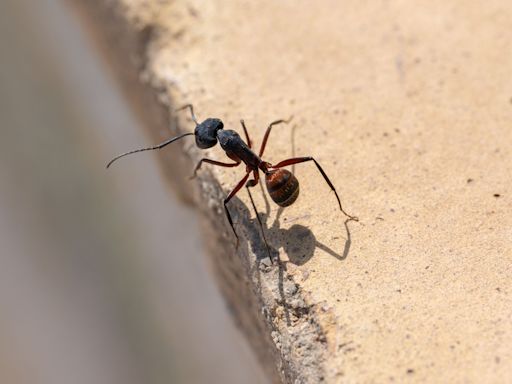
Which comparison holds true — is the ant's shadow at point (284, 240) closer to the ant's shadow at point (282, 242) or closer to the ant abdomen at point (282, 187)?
the ant's shadow at point (282, 242)

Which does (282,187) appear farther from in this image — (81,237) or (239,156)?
(81,237)

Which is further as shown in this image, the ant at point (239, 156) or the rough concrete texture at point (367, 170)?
the ant at point (239, 156)

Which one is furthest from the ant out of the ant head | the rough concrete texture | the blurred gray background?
the blurred gray background

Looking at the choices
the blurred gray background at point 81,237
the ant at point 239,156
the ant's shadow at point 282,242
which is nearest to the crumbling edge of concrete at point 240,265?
the ant's shadow at point 282,242

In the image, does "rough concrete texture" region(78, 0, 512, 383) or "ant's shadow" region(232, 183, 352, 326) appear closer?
"rough concrete texture" region(78, 0, 512, 383)

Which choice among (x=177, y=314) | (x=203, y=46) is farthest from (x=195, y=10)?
(x=177, y=314)

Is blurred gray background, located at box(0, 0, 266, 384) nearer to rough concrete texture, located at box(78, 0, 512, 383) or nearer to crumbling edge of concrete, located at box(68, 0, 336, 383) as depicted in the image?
crumbling edge of concrete, located at box(68, 0, 336, 383)
